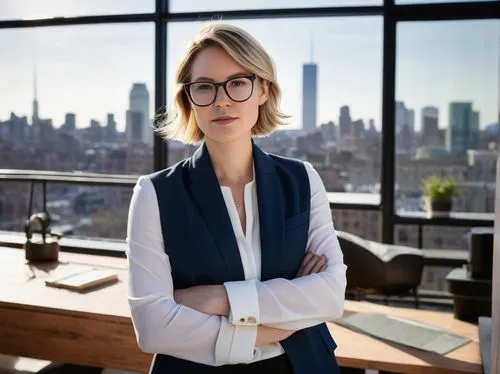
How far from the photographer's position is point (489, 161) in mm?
4324

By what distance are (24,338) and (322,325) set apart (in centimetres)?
130

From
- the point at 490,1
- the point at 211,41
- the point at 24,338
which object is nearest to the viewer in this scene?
the point at 211,41

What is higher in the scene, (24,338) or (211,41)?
(211,41)

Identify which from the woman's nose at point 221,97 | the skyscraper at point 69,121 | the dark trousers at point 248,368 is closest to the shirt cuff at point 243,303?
the dark trousers at point 248,368

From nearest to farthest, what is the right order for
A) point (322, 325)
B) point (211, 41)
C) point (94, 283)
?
point (211, 41) < point (322, 325) < point (94, 283)

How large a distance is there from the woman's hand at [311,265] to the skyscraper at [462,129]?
10.5 feet

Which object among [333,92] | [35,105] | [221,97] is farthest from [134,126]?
[221,97]

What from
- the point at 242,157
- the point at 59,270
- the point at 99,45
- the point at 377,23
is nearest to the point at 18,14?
the point at 99,45

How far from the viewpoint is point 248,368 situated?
52.7 inches

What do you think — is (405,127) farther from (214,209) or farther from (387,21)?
(214,209)

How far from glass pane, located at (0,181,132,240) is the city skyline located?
0.57 metres

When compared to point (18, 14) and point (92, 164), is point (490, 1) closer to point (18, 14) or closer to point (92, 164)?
point (92, 164)

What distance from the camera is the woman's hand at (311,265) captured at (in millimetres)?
1444

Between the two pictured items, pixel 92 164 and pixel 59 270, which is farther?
pixel 92 164
